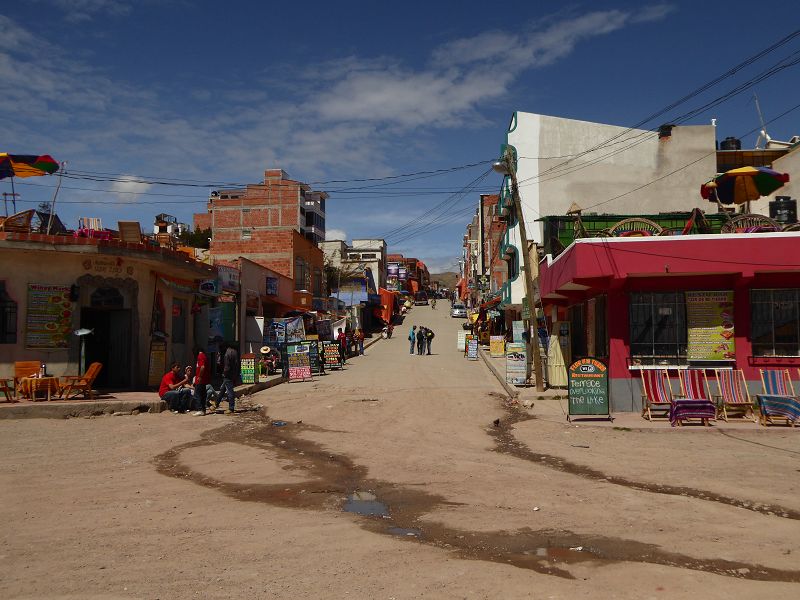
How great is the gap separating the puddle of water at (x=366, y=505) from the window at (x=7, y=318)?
14.3 metres

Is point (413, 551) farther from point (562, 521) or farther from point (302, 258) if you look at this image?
point (302, 258)

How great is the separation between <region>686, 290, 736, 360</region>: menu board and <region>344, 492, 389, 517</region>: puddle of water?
11475 millimetres

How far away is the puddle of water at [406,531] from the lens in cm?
700

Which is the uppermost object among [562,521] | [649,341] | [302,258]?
[302,258]

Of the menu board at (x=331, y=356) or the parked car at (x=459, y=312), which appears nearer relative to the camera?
the menu board at (x=331, y=356)

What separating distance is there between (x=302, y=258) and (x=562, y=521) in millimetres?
44759

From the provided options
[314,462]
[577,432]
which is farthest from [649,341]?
[314,462]

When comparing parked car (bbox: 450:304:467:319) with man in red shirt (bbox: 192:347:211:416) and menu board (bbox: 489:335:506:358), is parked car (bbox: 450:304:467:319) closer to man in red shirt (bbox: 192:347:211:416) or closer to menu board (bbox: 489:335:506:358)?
menu board (bbox: 489:335:506:358)

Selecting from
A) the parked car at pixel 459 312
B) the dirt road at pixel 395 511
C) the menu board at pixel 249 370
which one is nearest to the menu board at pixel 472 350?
the menu board at pixel 249 370

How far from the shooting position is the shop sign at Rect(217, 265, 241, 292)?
29.3 metres

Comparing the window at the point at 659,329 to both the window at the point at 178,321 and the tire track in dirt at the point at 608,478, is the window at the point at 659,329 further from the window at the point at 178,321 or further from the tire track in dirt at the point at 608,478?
the window at the point at 178,321

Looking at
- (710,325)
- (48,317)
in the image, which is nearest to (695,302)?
(710,325)

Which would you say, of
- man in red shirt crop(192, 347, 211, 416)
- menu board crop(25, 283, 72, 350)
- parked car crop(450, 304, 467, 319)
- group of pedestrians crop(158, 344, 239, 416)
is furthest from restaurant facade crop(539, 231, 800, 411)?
parked car crop(450, 304, 467, 319)

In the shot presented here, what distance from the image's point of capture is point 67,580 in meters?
5.60
